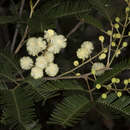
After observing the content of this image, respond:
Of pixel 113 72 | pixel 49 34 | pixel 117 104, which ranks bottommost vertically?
pixel 117 104

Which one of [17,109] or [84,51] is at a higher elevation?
[84,51]

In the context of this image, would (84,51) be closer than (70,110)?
No

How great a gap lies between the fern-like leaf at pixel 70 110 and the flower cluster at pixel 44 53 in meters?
0.14

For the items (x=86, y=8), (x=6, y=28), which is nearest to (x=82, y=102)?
(x=86, y=8)

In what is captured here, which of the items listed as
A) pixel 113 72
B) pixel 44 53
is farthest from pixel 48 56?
pixel 113 72

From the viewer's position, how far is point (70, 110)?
0.88 m

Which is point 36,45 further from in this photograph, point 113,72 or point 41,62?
point 113,72

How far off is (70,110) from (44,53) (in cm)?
26

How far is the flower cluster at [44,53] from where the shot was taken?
985 mm

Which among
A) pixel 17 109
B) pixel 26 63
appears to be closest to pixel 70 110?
pixel 17 109

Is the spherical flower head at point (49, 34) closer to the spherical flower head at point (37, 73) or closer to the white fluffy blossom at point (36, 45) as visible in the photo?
the white fluffy blossom at point (36, 45)

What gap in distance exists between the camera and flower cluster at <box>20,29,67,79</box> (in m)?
0.98

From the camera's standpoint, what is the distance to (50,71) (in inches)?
39.5

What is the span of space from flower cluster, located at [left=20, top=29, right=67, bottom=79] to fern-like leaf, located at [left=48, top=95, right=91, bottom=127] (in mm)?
141
